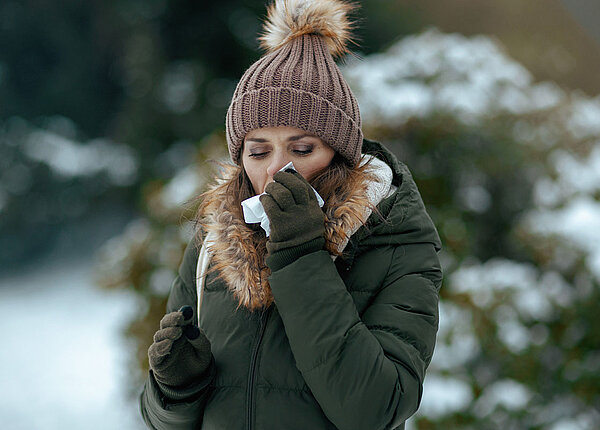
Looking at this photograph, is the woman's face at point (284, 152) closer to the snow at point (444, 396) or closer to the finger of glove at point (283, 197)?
the finger of glove at point (283, 197)

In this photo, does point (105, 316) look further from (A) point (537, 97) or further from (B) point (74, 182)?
(A) point (537, 97)

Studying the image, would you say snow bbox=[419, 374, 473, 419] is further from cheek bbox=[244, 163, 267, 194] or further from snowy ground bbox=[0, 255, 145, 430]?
cheek bbox=[244, 163, 267, 194]

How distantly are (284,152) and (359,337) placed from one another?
39cm

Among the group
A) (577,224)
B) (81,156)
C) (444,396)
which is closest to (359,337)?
(444,396)

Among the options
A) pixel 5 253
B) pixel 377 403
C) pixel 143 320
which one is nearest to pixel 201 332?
pixel 377 403

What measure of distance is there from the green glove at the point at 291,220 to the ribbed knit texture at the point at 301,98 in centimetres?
15

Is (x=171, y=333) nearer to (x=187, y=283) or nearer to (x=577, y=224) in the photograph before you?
(x=187, y=283)

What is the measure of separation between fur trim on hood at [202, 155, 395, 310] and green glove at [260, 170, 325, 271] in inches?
2.3

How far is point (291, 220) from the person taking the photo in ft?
3.55

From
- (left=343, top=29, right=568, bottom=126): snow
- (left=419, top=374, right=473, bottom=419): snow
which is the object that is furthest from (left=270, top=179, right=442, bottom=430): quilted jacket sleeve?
(left=343, top=29, right=568, bottom=126): snow

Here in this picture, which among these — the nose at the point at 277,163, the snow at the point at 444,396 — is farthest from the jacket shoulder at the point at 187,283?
the snow at the point at 444,396

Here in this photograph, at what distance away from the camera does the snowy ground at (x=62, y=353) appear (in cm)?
486

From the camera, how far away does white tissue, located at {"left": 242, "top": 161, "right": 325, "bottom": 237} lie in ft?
3.83

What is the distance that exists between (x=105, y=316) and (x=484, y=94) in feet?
14.5
